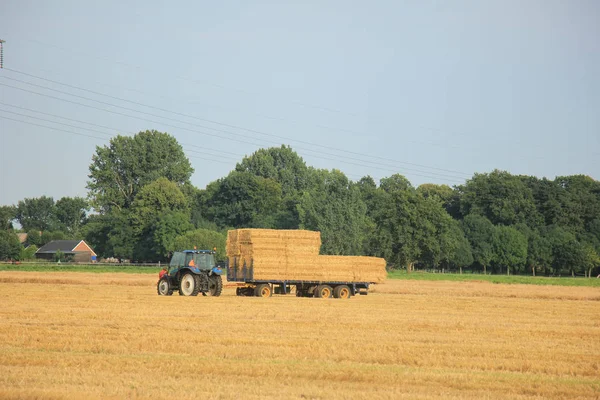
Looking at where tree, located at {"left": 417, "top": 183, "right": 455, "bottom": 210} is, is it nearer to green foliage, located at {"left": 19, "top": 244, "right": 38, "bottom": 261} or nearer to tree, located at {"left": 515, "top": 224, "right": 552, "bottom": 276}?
tree, located at {"left": 515, "top": 224, "right": 552, "bottom": 276}

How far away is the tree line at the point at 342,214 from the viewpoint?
294 ft

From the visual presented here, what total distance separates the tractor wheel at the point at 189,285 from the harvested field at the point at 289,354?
8.61 m

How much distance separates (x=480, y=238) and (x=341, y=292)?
71.9 meters

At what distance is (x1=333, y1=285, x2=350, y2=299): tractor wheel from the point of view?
38750 millimetres

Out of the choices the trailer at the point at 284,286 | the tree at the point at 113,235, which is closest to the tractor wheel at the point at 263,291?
the trailer at the point at 284,286

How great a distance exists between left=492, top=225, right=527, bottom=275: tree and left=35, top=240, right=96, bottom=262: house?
65.2 metres

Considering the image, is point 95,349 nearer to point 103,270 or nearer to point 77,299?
point 77,299

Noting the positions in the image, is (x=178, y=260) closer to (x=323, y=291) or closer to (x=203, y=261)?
(x=203, y=261)

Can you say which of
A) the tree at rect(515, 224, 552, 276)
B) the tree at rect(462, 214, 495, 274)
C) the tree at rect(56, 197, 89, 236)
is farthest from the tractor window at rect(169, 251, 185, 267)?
the tree at rect(56, 197, 89, 236)

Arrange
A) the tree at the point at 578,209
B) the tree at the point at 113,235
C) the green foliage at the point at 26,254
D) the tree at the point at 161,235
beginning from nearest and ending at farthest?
the tree at the point at 161,235
the tree at the point at 113,235
the tree at the point at 578,209
the green foliage at the point at 26,254

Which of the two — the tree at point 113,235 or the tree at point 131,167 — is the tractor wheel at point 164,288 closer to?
the tree at point 113,235

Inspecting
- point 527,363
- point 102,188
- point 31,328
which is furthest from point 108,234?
point 527,363

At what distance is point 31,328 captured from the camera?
19984 millimetres

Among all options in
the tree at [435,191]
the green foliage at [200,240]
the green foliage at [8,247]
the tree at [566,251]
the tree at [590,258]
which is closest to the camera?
the green foliage at [200,240]
